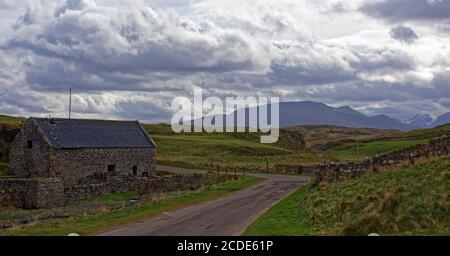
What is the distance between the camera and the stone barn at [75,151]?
52.1 m

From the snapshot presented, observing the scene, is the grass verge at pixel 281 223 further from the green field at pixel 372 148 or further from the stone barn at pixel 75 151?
the green field at pixel 372 148

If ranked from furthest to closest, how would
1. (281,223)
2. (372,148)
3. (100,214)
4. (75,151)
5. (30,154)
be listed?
(372,148)
(30,154)
(75,151)
(100,214)
(281,223)

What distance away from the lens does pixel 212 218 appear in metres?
27.3

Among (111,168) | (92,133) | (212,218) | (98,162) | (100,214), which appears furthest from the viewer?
(92,133)

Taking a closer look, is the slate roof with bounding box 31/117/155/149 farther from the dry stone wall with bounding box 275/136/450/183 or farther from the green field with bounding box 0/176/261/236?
the dry stone wall with bounding box 275/136/450/183

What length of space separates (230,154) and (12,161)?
5567 cm

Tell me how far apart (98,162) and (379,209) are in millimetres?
38169

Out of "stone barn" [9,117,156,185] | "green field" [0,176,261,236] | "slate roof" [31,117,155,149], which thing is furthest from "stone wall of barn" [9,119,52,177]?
"green field" [0,176,261,236]

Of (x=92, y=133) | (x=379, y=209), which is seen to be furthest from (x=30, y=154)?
(x=379, y=209)

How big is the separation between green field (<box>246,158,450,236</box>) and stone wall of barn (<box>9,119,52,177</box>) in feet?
98.2

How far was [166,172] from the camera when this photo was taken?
204 feet

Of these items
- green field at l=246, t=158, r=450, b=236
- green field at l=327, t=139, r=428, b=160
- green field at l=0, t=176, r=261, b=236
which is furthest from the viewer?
green field at l=327, t=139, r=428, b=160

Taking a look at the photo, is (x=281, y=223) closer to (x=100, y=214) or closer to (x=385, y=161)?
(x=385, y=161)

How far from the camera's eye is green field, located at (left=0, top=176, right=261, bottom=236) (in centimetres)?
2461
